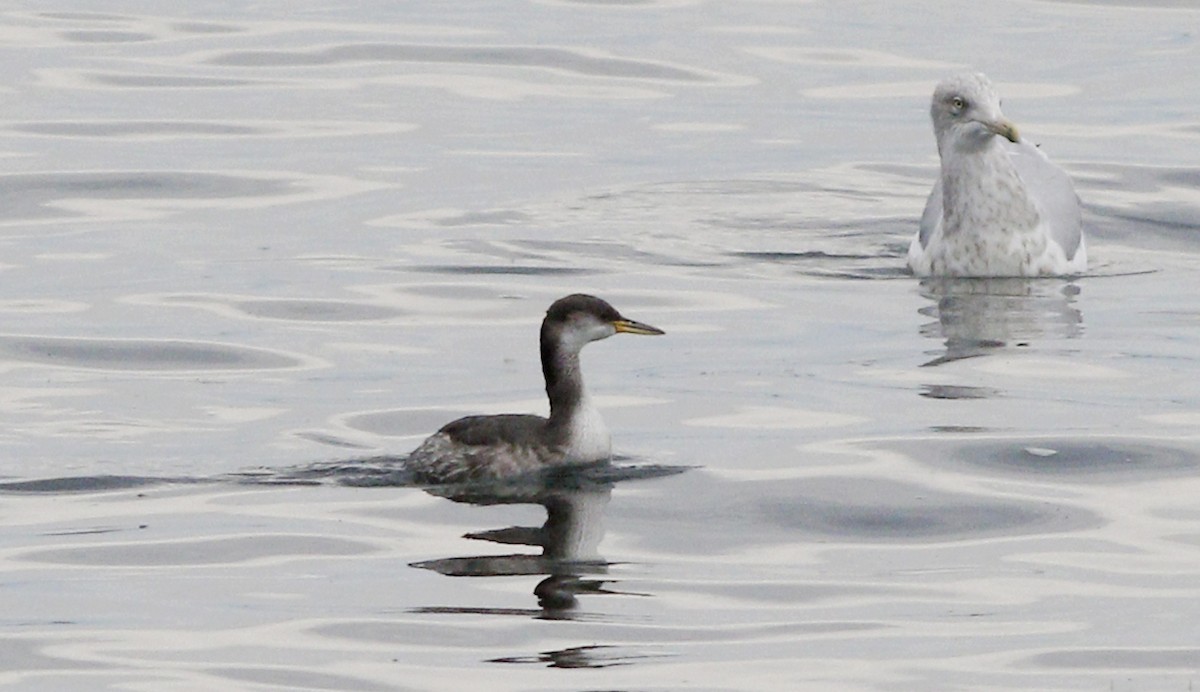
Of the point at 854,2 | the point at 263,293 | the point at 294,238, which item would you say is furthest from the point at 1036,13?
the point at 263,293

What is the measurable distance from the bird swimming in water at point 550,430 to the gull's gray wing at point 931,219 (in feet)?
18.1

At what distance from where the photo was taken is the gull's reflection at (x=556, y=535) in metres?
11.1

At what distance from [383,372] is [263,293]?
275cm

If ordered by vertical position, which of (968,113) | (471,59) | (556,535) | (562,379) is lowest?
(556,535)

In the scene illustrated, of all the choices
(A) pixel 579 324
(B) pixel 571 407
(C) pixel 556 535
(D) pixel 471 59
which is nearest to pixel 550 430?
(B) pixel 571 407

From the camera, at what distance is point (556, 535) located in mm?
12039

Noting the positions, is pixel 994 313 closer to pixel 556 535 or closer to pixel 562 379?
pixel 562 379

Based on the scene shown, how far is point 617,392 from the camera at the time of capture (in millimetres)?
14930

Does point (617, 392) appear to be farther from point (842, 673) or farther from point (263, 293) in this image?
point (842, 673)

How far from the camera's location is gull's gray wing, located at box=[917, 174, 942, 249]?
1845cm

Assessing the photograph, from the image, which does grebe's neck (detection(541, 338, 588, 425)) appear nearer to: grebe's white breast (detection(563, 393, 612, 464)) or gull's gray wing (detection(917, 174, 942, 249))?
grebe's white breast (detection(563, 393, 612, 464))

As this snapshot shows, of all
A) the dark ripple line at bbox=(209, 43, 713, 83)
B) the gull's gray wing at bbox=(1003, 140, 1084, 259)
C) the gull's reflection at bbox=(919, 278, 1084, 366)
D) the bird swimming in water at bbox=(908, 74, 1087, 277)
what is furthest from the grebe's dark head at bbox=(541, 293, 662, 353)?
the dark ripple line at bbox=(209, 43, 713, 83)

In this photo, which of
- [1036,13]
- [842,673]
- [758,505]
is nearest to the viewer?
[842,673]

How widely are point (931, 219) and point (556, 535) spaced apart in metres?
7.11
